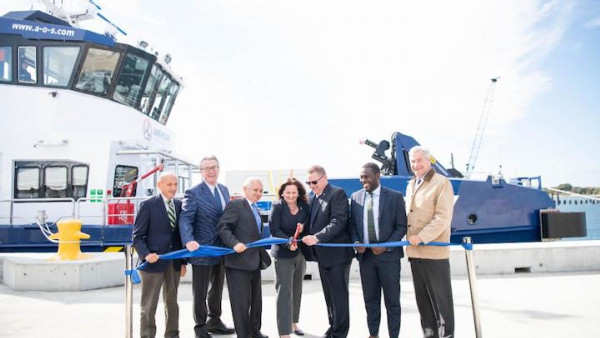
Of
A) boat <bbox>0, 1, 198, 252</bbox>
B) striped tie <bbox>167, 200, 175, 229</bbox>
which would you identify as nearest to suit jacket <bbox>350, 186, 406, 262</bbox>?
striped tie <bbox>167, 200, 175, 229</bbox>

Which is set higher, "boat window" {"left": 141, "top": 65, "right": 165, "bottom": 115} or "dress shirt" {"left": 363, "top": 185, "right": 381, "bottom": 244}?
"boat window" {"left": 141, "top": 65, "right": 165, "bottom": 115}

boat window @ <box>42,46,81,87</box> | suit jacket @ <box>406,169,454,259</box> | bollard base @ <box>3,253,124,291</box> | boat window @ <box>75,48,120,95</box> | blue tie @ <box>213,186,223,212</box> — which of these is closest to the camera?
suit jacket @ <box>406,169,454,259</box>

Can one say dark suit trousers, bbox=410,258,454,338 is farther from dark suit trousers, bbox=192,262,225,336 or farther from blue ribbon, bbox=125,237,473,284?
dark suit trousers, bbox=192,262,225,336

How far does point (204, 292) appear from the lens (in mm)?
3854

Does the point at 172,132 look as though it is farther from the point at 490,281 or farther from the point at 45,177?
the point at 490,281

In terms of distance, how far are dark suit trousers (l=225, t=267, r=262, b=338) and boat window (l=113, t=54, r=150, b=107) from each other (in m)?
7.04

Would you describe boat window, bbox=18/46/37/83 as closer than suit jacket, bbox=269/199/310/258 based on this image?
No

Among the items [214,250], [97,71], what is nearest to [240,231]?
[214,250]

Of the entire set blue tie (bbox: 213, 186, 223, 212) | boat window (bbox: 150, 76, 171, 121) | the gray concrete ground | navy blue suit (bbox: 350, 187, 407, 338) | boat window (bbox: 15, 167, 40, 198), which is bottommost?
the gray concrete ground

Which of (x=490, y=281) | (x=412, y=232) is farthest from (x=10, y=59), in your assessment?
(x=490, y=281)

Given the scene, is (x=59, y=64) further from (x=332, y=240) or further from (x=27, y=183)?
(x=332, y=240)

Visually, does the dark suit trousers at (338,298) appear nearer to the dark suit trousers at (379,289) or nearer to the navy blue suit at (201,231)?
the dark suit trousers at (379,289)

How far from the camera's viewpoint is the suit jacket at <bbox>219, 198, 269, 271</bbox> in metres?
3.47

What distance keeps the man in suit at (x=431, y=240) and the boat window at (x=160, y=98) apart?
8.39 meters
